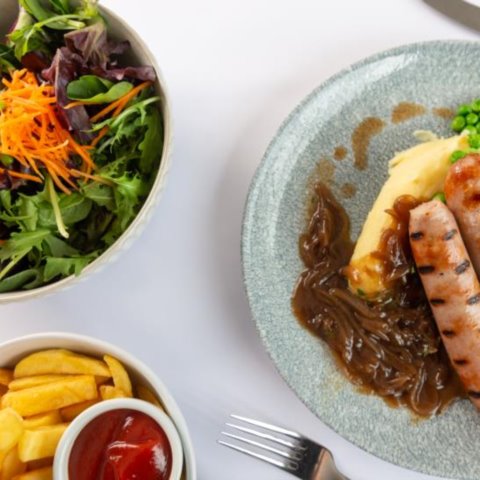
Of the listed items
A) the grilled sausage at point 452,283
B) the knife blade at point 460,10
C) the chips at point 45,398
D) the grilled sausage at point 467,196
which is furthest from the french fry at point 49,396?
the knife blade at point 460,10

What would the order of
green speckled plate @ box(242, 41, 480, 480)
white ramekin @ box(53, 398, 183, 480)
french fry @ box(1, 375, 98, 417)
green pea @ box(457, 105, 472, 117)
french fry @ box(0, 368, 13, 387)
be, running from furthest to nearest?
green pea @ box(457, 105, 472, 117) → green speckled plate @ box(242, 41, 480, 480) → french fry @ box(0, 368, 13, 387) → french fry @ box(1, 375, 98, 417) → white ramekin @ box(53, 398, 183, 480)

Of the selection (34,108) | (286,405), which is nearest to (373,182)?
(286,405)

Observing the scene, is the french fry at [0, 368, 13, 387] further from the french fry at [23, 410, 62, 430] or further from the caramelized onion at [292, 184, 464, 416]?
the caramelized onion at [292, 184, 464, 416]

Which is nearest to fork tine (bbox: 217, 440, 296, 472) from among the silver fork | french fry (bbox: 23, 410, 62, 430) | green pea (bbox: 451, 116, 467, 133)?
the silver fork

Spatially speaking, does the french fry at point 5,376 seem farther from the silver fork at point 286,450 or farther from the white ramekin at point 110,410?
the silver fork at point 286,450

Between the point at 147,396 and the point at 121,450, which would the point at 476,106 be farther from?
the point at 121,450

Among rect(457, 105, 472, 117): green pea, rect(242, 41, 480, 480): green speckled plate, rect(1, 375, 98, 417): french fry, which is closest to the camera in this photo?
rect(1, 375, 98, 417): french fry

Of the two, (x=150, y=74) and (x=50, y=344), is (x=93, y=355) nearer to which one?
(x=50, y=344)
